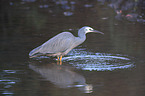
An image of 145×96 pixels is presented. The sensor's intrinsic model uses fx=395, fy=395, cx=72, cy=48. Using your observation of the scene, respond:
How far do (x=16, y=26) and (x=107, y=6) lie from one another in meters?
7.77

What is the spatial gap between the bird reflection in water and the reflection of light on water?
0.41m

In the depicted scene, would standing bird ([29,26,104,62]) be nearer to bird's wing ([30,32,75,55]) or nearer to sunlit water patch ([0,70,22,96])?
bird's wing ([30,32,75,55])

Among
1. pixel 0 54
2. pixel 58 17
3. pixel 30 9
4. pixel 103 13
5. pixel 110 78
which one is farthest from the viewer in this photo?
pixel 30 9

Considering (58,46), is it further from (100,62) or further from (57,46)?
(100,62)

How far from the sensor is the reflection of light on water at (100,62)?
8906mm

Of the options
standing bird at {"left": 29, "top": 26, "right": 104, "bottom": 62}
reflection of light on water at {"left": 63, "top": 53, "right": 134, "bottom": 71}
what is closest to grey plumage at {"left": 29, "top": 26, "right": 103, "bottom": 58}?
standing bird at {"left": 29, "top": 26, "right": 104, "bottom": 62}

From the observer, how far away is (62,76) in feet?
27.2

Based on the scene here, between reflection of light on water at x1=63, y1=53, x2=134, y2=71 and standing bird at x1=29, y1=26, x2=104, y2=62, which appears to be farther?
standing bird at x1=29, y1=26, x2=104, y2=62

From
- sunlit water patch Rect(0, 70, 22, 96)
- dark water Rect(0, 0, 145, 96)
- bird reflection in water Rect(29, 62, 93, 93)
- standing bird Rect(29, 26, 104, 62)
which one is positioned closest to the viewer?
sunlit water patch Rect(0, 70, 22, 96)

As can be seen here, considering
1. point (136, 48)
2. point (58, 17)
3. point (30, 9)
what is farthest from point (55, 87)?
point (30, 9)

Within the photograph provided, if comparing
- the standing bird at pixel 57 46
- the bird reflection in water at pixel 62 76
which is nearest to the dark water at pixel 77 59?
the bird reflection in water at pixel 62 76

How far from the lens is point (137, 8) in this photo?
802 inches

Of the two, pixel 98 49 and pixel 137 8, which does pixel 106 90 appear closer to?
pixel 98 49

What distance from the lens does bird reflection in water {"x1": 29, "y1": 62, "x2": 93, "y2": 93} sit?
24.7 feet
